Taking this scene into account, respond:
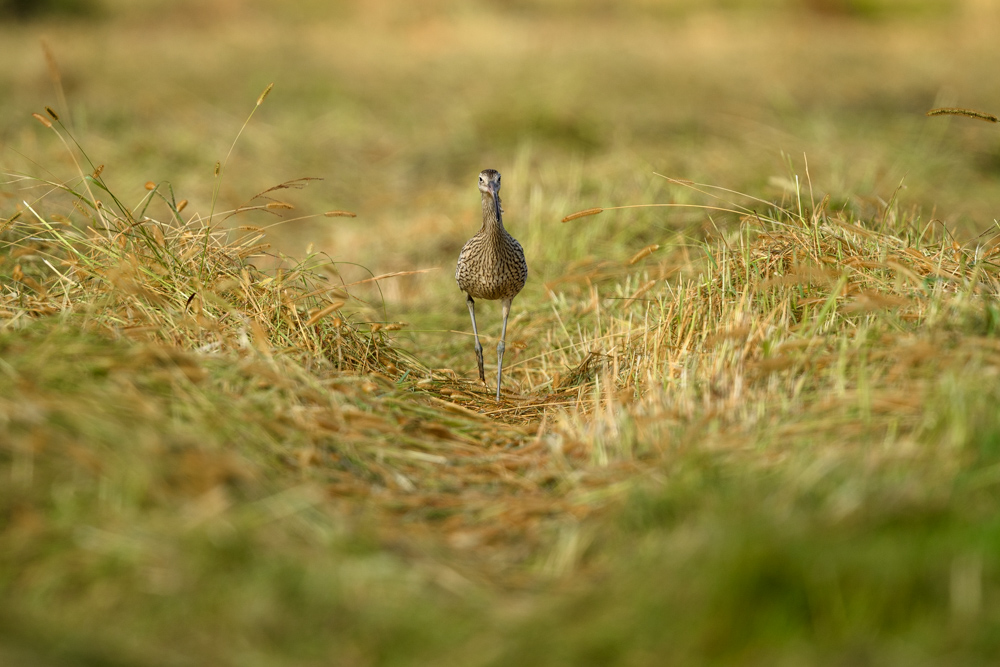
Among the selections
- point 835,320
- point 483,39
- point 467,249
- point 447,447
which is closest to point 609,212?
Result: point 467,249

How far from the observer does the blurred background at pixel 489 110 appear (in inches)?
258

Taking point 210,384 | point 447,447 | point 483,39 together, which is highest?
point 483,39

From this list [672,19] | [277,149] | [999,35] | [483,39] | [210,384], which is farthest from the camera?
[672,19]

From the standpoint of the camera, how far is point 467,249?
4.63 m

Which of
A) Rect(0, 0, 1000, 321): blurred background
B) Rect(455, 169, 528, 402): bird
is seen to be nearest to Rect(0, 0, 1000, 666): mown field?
Rect(0, 0, 1000, 321): blurred background

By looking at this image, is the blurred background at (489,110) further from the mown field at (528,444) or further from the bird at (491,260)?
the bird at (491,260)

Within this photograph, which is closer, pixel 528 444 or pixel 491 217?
pixel 528 444

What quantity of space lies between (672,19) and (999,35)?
5.34 m

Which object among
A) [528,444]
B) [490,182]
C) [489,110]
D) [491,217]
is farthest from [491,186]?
[489,110]

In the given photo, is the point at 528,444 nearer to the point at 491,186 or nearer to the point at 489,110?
the point at 491,186

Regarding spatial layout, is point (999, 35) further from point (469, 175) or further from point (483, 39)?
point (469, 175)

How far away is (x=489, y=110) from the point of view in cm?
867

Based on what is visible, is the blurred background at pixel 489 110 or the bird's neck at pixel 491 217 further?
the blurred background at pixel 489 110

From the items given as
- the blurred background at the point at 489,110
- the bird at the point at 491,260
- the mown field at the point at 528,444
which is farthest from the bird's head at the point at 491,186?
the blurred background at the point at 489,110
